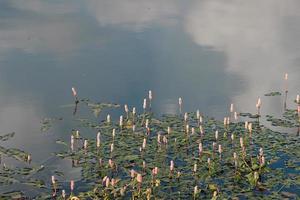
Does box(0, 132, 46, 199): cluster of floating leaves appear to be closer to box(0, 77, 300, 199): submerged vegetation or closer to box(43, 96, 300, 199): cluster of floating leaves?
box(0, 77, 300, 199): submerged vegetation

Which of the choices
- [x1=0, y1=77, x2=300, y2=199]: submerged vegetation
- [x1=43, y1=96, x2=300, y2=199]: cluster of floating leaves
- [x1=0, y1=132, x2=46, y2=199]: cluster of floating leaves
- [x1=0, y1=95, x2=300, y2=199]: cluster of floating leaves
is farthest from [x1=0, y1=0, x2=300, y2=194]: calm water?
[x1=43, y1=96, x2=300, y2=199]: cluster of floating leaves

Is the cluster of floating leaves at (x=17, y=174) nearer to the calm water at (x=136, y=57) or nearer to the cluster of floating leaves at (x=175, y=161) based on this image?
the cluster of floating leaves at (x=175, y=161)

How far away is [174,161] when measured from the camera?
16.0 m

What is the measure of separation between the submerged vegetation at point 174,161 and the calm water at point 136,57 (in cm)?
150

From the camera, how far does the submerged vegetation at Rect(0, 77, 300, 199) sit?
1386 cm

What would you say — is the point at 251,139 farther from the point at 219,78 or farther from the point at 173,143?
the point at 219,78

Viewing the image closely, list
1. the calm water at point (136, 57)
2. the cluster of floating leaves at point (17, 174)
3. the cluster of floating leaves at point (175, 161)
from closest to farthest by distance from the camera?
the cluster of floating leaves at point (17, 174), the cluster of floating leaves at point (175, 161), the calm water at point (136, 57)

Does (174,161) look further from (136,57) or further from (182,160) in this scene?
(136,57)

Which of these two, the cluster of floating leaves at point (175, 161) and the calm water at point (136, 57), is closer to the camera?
the cluster of floating leaves at point (175, 161)

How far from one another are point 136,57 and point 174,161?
14.7 m

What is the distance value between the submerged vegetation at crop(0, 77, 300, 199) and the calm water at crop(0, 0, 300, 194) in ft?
4.91

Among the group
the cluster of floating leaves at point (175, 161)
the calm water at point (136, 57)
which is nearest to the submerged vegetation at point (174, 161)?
the cluster of floating leaves at point (175, 161)

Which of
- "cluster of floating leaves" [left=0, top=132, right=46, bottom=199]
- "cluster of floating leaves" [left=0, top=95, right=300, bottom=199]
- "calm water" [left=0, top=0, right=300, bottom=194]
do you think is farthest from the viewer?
"calm water" [left=0, top=0, right=300, bottom=194]

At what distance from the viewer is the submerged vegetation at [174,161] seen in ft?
45.5
